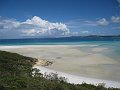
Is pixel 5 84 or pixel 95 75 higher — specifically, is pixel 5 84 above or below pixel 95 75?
above

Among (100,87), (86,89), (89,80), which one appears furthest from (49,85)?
(89,80)

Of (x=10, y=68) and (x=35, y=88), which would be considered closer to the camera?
(x=35, y=88)

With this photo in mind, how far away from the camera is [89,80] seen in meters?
15.4

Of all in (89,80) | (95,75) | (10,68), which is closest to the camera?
(10,68)

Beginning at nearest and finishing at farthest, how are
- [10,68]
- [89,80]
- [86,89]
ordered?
[86,89], [10,68], [89,80]

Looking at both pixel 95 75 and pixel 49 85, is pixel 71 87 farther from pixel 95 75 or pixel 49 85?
pixel 95 75

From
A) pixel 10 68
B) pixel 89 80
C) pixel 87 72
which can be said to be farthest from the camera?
pixel 87 72

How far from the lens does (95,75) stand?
17.6 metres

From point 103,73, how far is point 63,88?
983cm

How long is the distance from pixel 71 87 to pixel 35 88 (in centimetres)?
170

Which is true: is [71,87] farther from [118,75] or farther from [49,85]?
[118,75]

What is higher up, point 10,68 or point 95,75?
point 10,68

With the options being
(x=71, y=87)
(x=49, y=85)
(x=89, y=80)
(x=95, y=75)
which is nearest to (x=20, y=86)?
(x=49, y=85)

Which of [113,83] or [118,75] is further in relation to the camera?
[118,75]
